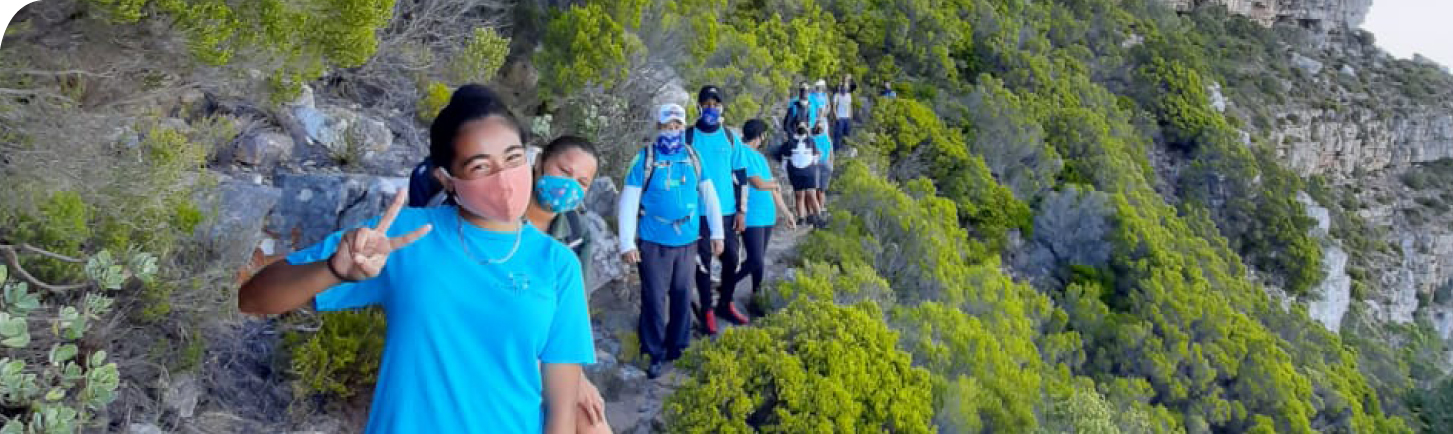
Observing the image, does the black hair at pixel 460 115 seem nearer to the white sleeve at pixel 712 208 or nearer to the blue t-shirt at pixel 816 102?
the white sleeve at pixel 712 208

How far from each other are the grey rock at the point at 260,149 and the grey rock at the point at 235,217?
2.87 ft

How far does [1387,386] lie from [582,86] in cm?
1725

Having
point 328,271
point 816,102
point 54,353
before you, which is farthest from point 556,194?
point 816,102

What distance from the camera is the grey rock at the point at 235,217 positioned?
3.81 m

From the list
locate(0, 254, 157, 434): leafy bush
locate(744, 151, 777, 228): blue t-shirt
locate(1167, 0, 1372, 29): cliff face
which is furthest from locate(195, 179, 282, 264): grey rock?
locate(1167, 0, 1372, 29): cliff face

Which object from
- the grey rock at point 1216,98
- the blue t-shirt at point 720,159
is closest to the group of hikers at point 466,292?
the blue t-shirt at point 720,159

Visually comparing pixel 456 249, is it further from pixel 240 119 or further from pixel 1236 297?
pixel 1236 297

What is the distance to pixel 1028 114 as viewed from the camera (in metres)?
17.0

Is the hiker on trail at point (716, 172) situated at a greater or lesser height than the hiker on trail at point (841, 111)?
greater

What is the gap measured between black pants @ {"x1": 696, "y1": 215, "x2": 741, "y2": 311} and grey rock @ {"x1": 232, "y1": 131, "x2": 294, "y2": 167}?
7.72 ft

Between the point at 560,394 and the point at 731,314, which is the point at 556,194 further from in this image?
the point at 731,314

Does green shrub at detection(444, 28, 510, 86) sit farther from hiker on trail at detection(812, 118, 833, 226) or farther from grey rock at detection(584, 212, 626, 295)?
hiker on trail at detection(812, 118, 833, 226)

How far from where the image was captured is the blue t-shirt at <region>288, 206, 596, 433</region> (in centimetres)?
199

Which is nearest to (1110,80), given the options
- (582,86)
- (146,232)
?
(582,86)
